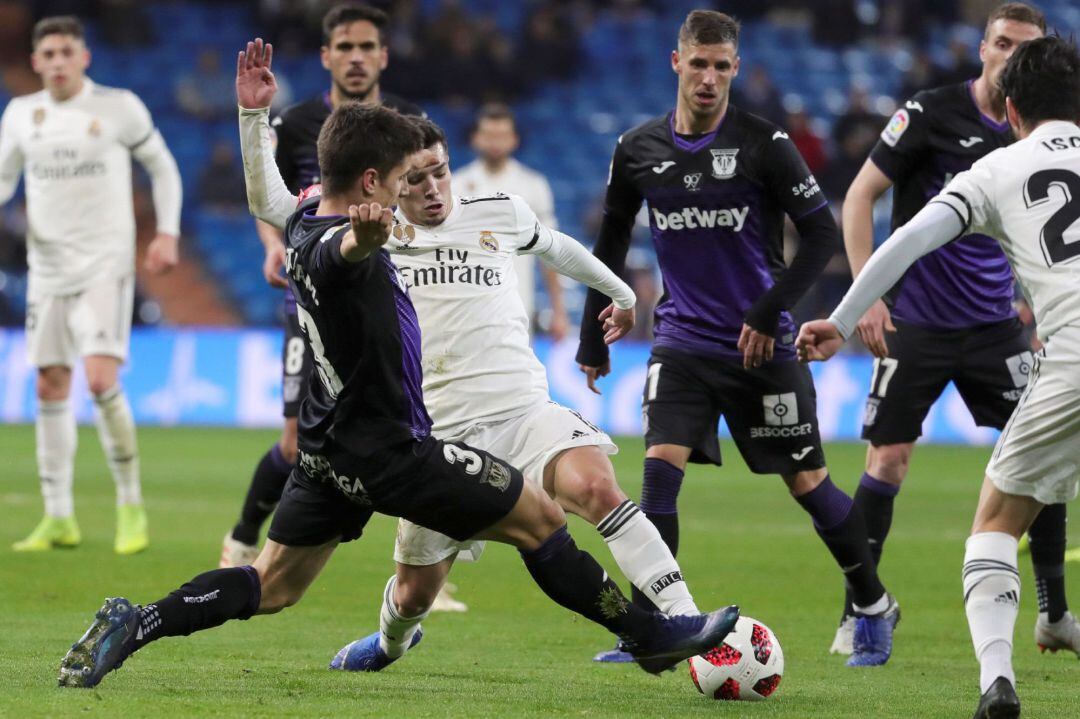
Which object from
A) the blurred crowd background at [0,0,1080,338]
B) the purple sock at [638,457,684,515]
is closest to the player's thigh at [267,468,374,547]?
the purple sock at [638,457,684,515]

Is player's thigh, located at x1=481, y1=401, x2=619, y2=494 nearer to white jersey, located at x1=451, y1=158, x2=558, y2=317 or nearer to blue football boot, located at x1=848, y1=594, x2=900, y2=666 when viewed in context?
blue football boot, located at x1=848, y1=594, x2=900, y2=666

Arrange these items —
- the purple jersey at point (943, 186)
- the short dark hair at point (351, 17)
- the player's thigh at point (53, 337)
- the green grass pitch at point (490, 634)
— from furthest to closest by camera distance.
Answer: the player's thigh at point (53, 337)
the short dark hair at point (351, 17)
the purple jersey at point (943, 186)
the green grass pitch at point (490, 634)

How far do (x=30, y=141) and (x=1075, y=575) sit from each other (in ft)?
20.9

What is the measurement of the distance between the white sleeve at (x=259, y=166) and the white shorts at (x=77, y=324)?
411cm

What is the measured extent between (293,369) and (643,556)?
3.26m

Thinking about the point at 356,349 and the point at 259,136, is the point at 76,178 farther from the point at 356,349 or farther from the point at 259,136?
the point at 356,349

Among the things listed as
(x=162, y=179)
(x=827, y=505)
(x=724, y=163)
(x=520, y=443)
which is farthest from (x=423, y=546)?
(x=162, y=179)

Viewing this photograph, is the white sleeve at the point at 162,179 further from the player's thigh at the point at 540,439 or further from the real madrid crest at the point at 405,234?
the player's thigh at the point at 540,439

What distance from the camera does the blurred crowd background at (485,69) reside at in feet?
71.2

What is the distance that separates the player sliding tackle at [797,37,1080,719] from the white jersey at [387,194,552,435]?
4.13 ft

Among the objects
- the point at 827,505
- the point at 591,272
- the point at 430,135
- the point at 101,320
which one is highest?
the point at 430,135

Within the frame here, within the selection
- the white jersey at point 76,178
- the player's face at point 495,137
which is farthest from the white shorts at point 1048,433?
the white jersey at point 76,178

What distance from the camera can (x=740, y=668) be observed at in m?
5.12

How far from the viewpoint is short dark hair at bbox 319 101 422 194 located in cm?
462
